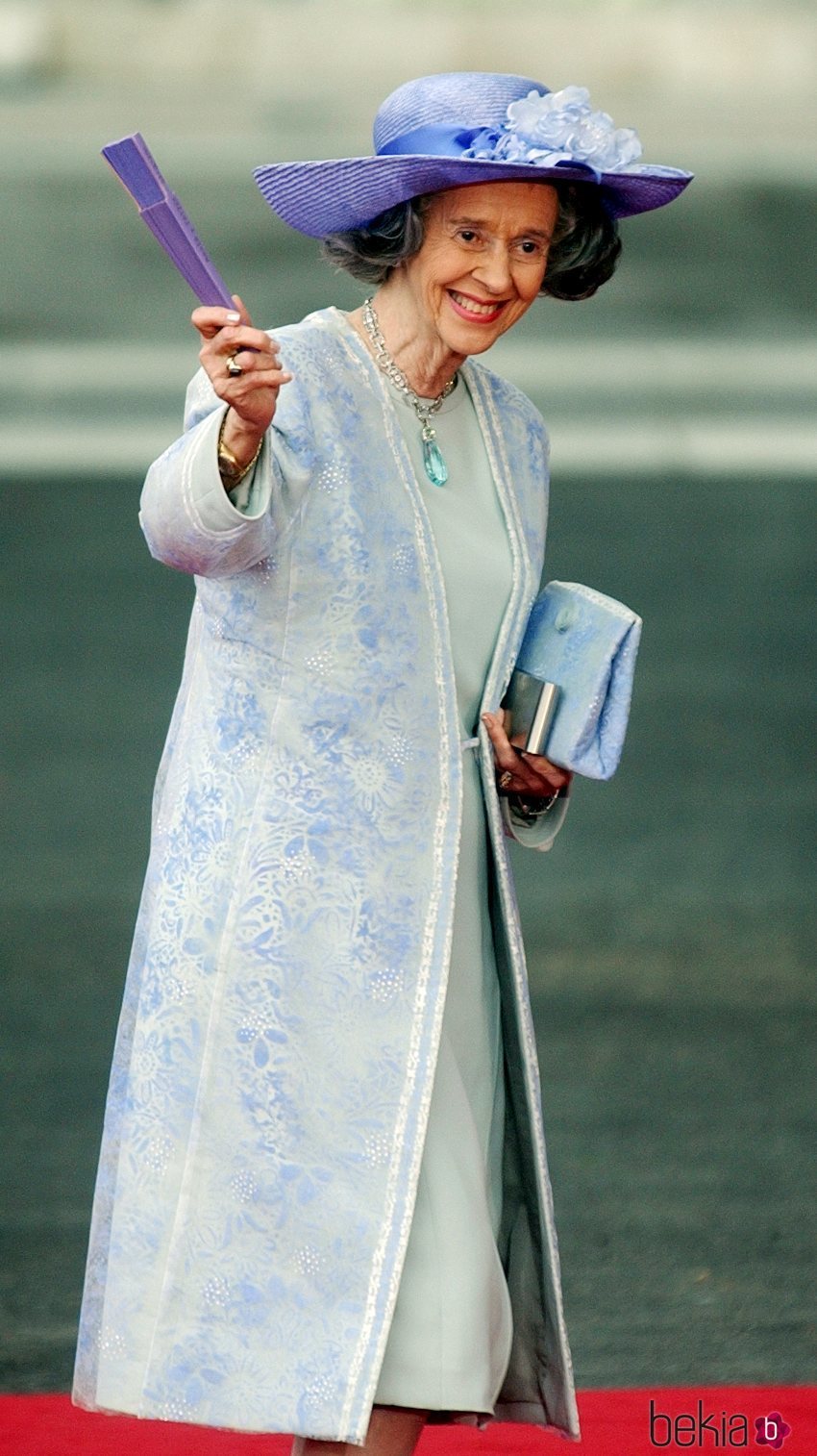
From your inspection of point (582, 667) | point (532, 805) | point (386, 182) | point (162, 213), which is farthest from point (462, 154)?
point (532, 805)

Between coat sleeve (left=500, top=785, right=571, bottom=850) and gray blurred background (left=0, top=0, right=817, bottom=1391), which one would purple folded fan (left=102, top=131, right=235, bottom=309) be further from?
gray blurred background (left=0, top=0, right=817, bottom=1391)

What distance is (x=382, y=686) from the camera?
2357 millimetres

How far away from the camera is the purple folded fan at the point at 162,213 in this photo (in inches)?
81.1

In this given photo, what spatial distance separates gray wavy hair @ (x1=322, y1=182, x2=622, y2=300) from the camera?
2.45m

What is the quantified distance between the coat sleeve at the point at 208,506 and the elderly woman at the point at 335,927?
0.05 metres

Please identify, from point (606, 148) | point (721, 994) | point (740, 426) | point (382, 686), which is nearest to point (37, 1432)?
point (382, 686)

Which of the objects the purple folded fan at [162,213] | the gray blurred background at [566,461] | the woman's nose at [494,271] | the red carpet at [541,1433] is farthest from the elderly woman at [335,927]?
the gray blurred background at [566,461]

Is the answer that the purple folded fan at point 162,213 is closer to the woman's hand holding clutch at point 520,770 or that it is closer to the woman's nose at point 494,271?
the woman's nose at point 494,271

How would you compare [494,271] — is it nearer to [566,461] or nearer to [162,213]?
[162,213]

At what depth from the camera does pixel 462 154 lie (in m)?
2.38

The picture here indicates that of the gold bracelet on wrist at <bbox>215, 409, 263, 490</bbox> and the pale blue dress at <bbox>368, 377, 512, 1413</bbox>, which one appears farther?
the pale blue dress at <bbox>368, 377, 512, 1413</bbox>

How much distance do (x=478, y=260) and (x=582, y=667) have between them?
41cm

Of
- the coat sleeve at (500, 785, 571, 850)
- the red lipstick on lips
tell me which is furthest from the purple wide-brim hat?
the coat sleeve at (500, 785, 571, 850)

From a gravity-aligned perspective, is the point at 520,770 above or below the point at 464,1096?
above
